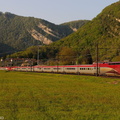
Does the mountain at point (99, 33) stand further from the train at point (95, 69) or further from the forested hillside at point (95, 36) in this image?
the train at point (95, 69)

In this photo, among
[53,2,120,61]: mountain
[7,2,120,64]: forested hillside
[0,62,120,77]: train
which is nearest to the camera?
[0,62,120,77]: train

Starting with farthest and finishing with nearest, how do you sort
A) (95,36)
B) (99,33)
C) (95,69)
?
(99,33) → (95,36) → (95,69)

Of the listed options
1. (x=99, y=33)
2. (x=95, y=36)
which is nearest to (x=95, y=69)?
(x=95, y=36)

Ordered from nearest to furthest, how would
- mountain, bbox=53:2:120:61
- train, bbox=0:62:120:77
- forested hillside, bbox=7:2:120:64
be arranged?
train, bbox=0:62:120:77
forested hillside, bbox=7:2:120:64
mountain, bbox=53:2:120:61

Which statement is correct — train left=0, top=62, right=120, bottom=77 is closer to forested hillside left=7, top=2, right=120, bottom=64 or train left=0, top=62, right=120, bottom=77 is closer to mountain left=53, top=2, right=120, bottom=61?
forested hillside left=7, top=2, right=120, bottom=64

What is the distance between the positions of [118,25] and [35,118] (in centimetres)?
13368

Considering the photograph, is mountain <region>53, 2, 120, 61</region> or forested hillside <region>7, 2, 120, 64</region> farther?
mountain <region>53, 2, 120, 61</region>

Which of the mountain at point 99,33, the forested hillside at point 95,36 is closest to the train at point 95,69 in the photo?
the forested hillside at point 95,36

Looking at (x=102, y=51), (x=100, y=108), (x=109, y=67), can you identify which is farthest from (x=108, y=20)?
(x=100, y=108)

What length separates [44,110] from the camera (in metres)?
11.1

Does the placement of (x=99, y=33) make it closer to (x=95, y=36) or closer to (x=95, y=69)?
(x=95, y=36)

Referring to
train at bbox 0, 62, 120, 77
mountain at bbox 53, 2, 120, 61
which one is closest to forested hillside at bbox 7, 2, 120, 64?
mountain at bbox 53, 2, 120, 61

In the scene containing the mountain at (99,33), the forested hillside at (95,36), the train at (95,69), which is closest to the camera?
the train at (95,69)

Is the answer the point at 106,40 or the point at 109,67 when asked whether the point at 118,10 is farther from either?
the point at 109,67
